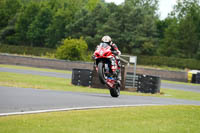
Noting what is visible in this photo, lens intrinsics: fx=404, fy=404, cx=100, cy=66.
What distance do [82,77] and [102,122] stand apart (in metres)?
14.8

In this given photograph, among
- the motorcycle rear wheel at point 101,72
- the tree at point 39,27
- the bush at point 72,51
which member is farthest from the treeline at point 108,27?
the motorcycle rear wheel at point 101,72

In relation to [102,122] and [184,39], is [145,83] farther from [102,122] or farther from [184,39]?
[184,39]

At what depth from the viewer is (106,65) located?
1260cm

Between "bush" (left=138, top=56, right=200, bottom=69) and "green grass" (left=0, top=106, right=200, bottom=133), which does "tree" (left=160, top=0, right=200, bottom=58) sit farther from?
"green grass" (left=0, top=106, right=200, bottom=133)

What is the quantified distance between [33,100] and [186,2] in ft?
284

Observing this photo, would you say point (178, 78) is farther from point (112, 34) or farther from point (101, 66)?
point (112, 34)

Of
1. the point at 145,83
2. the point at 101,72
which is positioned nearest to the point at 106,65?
the point at 101,72

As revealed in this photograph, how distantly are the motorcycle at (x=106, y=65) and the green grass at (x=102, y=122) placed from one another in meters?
2.71

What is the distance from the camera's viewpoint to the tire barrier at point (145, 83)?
875 inches

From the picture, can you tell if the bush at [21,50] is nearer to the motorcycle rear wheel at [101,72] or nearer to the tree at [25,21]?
the tree at [25,21]

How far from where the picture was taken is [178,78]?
4072cm

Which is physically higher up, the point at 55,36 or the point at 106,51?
the point at 55,36

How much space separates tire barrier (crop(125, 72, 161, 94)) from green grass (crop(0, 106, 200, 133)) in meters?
12.5

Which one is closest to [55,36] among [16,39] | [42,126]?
[16,39]
